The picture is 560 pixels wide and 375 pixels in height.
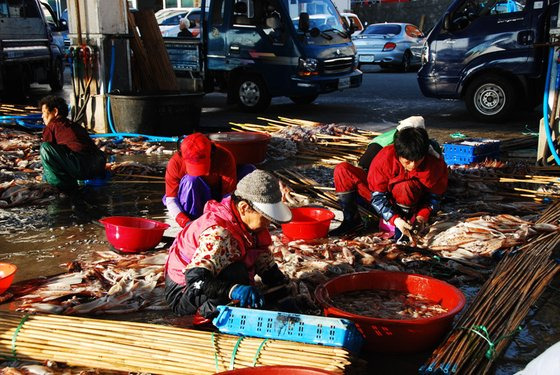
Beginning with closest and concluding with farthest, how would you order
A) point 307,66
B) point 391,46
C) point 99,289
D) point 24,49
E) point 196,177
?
point 99,289 < point 196,177 < point 307,66 < point 24,49 < point 391,46

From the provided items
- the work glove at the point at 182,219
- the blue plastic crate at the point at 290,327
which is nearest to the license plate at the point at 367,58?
the work glove at the point at 182,219

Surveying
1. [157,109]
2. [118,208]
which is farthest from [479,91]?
[118,208]

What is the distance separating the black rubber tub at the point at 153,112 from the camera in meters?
10.5

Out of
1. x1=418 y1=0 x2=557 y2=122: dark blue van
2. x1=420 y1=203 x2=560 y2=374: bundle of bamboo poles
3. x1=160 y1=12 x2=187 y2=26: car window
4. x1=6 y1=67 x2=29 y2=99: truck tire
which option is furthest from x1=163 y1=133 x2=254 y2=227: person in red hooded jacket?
x1=160 y1=12 x2=187 y2=26: car window

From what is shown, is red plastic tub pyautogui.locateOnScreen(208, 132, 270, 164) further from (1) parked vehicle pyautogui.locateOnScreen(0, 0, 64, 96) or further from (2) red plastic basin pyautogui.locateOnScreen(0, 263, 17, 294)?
(1) parked vehicle pyautogui.locateOnScreen(0, 0, 64, 96)

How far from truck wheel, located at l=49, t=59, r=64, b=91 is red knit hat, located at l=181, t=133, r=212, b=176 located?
12.9 metres

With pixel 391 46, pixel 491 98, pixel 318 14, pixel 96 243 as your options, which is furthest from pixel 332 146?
pixel 391 46

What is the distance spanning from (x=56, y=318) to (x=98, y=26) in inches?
327

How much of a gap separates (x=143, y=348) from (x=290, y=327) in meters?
0.75

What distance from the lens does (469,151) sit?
8.05 meters

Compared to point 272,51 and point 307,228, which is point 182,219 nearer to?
point 307,228

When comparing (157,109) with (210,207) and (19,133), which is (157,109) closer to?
(19,133)

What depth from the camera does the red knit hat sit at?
16.9 ft

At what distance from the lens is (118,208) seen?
7.09 m
